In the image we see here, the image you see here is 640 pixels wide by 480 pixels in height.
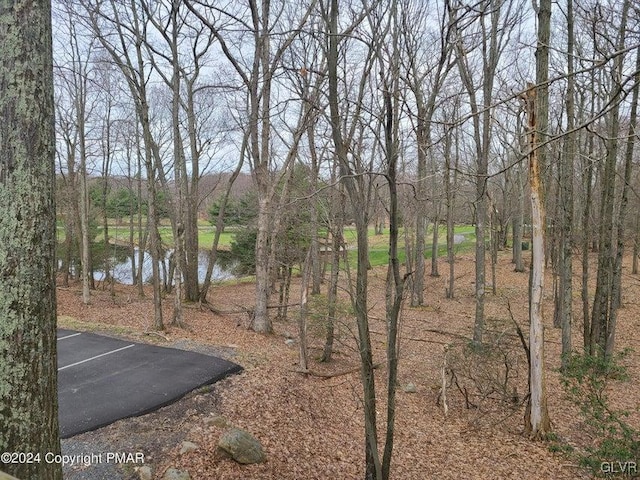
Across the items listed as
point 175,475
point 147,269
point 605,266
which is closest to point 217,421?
point 175,475

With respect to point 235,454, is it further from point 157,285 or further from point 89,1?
point 89,1

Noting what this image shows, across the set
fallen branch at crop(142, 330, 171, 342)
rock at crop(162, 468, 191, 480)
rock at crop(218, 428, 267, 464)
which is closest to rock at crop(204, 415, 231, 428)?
rock at crop(218, 428, 267, 464)

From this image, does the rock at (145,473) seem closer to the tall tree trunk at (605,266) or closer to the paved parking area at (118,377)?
the paved parking area at (118,377)

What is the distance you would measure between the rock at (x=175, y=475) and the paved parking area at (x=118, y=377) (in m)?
1.57

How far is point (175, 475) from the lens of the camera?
14.3ft

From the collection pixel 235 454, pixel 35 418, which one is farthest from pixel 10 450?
pixel 235 454

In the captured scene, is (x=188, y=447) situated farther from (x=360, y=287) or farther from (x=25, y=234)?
(x=25, y=234)

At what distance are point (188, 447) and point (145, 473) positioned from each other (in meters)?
0.63

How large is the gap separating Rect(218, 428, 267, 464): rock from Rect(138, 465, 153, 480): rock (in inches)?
34.4

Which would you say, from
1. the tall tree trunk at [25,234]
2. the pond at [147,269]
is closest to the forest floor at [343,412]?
the tall tree trunk at [25,234]

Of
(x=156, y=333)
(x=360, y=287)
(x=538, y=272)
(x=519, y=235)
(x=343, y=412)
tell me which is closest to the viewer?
(x=360, y=287)

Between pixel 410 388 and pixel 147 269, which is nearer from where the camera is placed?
pixel 410 388

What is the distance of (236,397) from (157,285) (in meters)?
5.04

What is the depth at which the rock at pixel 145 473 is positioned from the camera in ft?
14.1
